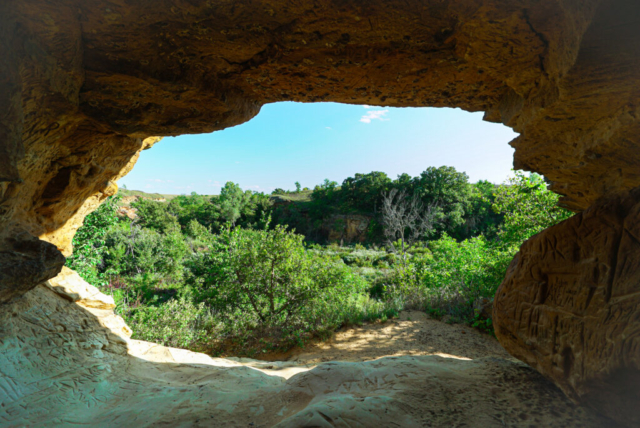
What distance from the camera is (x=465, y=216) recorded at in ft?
82.4

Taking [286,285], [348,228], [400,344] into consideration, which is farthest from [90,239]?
[348,228]

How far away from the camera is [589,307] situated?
7.25 ft

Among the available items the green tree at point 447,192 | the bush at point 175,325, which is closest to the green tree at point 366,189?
the green tree at point 447,192

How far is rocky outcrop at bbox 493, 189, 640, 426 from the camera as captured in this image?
1.96 metres

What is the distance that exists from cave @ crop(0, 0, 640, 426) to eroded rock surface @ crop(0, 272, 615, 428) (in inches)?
1.3

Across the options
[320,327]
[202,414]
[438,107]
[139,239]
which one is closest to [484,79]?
[438,107]

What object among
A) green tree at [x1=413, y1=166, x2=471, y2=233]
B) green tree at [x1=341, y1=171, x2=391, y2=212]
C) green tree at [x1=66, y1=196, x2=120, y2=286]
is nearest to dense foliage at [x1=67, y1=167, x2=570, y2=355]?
green tree at [x1=66, y1=196, x2=120, y2=286]

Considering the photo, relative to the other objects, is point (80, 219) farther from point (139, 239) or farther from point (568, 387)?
point (139, 239)

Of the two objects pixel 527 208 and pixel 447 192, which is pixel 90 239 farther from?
pixel 447 192

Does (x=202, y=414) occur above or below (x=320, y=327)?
above

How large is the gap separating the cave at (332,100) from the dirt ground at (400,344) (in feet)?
11.4

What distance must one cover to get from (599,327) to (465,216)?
84.3ft

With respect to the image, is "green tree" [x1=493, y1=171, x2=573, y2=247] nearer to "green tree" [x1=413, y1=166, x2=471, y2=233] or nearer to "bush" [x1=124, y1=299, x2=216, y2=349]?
"bush" [x1=124, y1=299, x2=216, y2=349]

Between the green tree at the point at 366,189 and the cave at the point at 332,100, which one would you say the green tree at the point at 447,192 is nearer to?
the green tree at the point at 366,189
